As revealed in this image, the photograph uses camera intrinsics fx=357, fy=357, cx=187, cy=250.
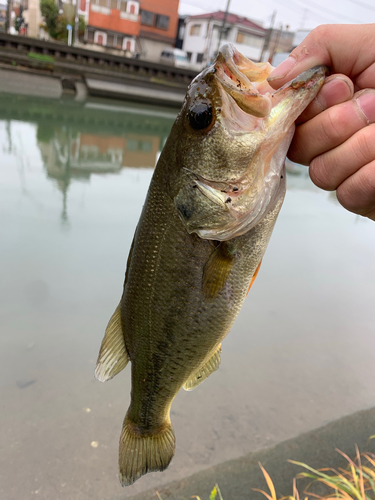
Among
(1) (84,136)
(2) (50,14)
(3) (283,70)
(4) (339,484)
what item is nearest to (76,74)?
(1) (84,136)

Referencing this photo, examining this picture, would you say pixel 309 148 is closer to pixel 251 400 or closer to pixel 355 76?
pixel 355 76

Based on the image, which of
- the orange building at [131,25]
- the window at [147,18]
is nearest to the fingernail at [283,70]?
the orange building at [131,25]

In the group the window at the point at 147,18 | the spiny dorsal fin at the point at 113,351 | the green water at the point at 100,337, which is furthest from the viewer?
the window at the point at 147,18

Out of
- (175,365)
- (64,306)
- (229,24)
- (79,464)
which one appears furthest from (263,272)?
(229,24)

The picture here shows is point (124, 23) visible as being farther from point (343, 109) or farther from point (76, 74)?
point (343, 109)

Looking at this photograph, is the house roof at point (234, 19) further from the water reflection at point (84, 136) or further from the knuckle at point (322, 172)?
the knuckle at point (322, 172)

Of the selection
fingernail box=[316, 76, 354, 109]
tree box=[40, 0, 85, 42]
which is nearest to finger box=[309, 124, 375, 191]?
fingernail box=[316, 76, 354, 109]
